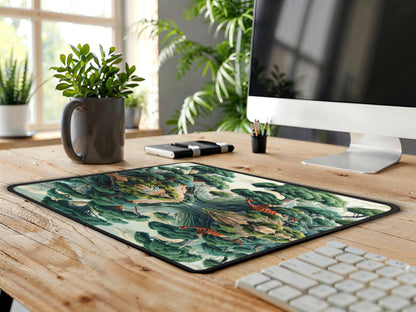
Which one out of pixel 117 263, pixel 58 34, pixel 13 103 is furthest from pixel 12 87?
pixel 117 263

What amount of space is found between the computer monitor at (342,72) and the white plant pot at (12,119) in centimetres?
155

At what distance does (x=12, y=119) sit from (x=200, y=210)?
1.93 metres

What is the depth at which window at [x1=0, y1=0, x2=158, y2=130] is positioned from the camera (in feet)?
9.00

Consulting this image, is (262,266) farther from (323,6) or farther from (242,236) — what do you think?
(323,6)

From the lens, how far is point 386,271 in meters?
0.43

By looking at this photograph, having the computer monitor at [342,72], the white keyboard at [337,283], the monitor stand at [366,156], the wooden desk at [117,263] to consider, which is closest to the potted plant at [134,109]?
the computer monitor at [342,72]

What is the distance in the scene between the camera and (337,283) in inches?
16.0

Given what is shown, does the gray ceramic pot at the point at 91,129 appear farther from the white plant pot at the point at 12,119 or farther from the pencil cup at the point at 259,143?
the white plant pot at the point at 12,119

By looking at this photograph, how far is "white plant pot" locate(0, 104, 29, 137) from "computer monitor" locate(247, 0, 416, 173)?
155 cm

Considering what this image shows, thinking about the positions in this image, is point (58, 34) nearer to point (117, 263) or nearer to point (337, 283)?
point (117, 263)

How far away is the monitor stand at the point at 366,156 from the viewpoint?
987 millimetres

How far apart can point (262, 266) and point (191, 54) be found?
2.39 meters

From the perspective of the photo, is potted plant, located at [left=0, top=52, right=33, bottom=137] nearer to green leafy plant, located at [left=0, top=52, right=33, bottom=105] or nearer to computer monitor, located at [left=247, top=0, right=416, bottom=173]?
green leafy plant, located at [left=0, top=52, right=33, bottom=105]

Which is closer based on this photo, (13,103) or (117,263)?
(117,263)
